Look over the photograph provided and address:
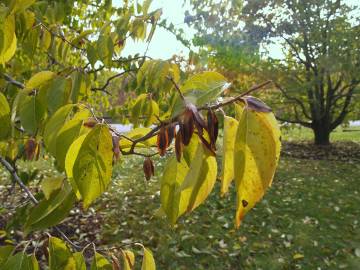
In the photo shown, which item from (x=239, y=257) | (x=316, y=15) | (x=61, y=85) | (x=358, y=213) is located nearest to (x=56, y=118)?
(x=61, y=85)

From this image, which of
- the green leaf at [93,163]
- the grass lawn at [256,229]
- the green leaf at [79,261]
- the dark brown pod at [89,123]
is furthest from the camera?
the grass lawn at [256,229]

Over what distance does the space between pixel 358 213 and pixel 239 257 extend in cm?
229

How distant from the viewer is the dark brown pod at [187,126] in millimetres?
569

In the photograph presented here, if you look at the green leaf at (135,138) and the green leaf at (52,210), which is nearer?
the green leaf at (52,210)

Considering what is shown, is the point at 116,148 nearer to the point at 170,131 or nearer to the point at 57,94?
the point at 170,131

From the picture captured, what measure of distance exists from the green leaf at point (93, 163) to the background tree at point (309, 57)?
359 inches

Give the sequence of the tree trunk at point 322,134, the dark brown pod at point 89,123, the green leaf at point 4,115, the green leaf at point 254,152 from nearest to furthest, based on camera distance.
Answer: the green leaf at point 254,152, the dark brown pod at point 89,123, the green leaf at point 4,115, the tree trunk at point 322,134

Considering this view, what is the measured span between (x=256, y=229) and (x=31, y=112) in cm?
433

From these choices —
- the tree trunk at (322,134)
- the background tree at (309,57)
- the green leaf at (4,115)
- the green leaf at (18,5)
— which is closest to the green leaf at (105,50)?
the green leaf at (18,5)

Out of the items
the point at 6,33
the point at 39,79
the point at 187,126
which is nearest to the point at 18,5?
the point at 6,33

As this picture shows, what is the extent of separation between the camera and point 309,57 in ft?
36.2

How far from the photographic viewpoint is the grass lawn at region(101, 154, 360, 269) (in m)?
4.10

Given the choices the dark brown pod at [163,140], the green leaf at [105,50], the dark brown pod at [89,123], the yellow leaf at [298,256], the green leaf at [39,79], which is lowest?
the yellow leaf at [298,256]

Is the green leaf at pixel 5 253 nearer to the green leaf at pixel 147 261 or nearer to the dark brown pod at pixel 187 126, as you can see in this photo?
the green leaf at pixel 147 261
